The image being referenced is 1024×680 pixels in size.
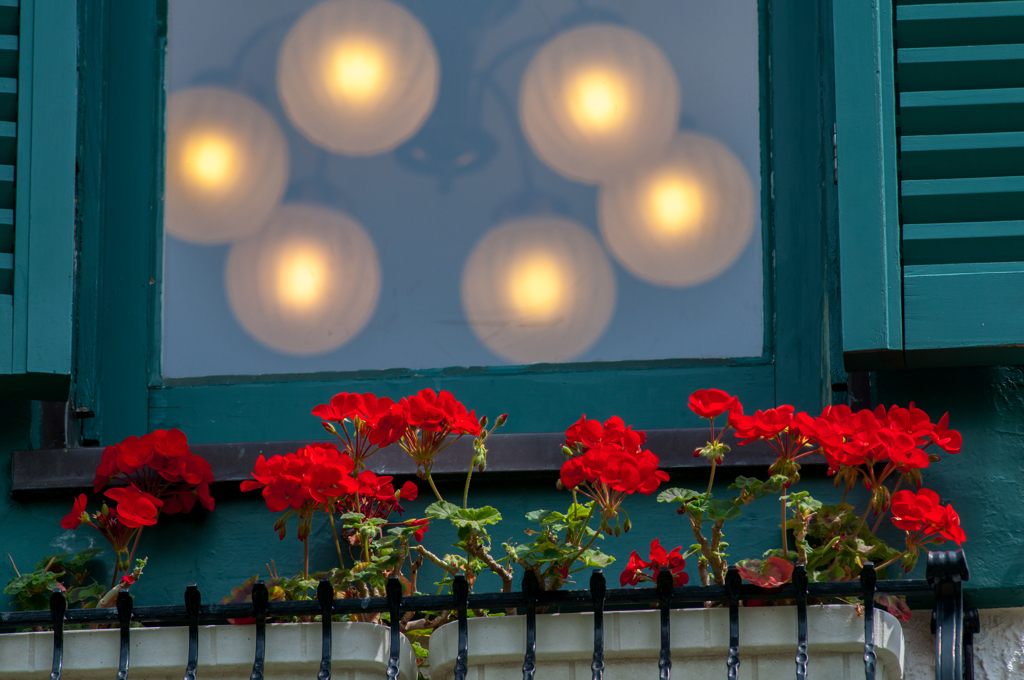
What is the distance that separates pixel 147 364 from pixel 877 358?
1306 mm

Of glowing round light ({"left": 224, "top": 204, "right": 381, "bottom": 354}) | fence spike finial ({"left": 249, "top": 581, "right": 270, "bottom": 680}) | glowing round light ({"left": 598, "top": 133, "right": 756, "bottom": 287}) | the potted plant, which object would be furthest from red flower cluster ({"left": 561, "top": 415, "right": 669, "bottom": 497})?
Answer: glowing round light ({"left": 224, "top": 204, "right": 381, "bottom": 354})

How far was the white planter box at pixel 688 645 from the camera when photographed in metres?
1.70

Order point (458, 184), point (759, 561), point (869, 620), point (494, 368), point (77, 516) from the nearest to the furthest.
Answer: point (869, 620) < point (759, 561) < point (77, 516) < point (494, 368) < point (458, 184)

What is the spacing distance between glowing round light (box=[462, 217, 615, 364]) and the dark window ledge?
24 cm

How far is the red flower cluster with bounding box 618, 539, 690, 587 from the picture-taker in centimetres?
187

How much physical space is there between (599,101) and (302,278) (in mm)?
677

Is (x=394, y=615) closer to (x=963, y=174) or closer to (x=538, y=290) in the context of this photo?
(x=538, y=290)

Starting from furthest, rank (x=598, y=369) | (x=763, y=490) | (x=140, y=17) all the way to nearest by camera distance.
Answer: (x=140, y=17)
(x=598, y=369)
(x=763, y=490)

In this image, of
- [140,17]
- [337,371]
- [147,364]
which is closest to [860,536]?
[337,371]

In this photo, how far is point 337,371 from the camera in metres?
2.31

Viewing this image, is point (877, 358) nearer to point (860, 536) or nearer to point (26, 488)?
point (860, 536)

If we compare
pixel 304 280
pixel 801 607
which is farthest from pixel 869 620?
pixel 304 280

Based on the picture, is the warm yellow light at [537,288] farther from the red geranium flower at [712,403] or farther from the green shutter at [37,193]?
the green shutter at [37,193]

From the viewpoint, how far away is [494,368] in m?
2.28
